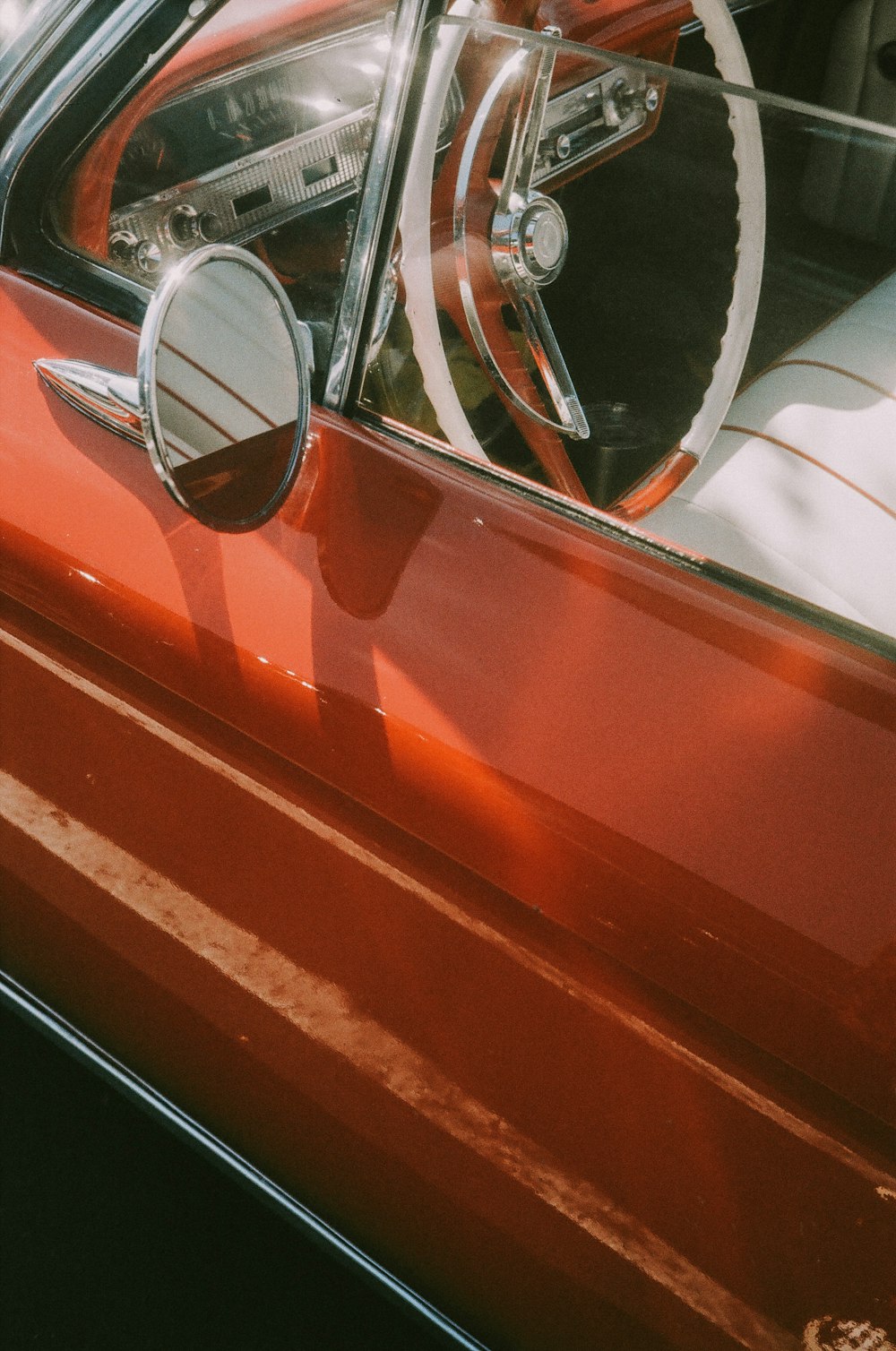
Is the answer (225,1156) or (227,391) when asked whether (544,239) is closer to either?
(227,391)

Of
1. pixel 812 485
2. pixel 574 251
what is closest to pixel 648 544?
pixel 812 485

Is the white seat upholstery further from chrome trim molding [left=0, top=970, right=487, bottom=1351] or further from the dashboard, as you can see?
chrome trim molding [left=0, top=970, right=487, bottom=1351]

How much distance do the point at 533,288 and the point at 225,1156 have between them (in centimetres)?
128

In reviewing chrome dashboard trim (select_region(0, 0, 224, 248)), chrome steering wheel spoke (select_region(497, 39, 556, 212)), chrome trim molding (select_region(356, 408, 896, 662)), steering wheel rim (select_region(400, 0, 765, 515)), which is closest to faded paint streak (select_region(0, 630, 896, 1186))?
chrome trim molding (select_region(356, 408, 896, 662))

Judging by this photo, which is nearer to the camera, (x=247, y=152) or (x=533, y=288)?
(x=533, y=288)

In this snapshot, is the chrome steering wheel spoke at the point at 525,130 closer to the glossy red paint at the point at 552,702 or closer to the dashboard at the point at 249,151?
the dashboard at the point at 249,151

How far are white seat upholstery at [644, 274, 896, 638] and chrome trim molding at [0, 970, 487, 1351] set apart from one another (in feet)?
3.19

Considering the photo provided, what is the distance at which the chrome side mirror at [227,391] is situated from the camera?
0.99 meters

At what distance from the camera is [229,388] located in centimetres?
107

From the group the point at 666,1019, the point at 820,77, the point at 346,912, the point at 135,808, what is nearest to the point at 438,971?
the point at 346,912

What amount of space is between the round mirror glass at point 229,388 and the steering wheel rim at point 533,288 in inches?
9.3

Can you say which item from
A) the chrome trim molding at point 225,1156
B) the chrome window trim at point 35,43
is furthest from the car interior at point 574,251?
the chrome trim molding at point 225,1156

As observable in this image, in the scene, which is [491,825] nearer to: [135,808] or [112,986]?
[135,808]

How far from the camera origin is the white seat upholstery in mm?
1409
